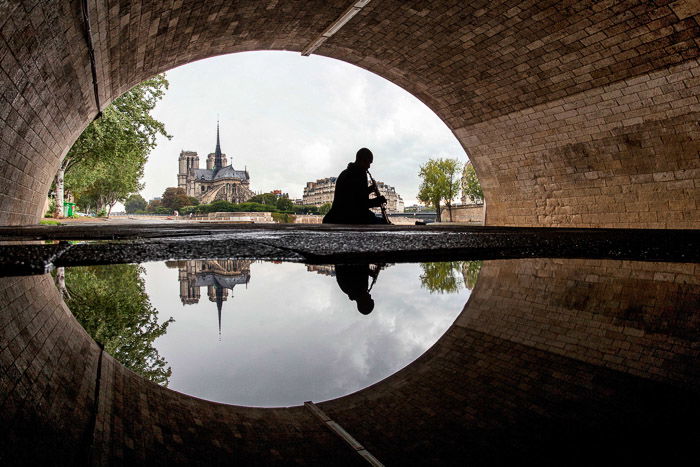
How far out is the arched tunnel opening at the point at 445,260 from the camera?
1.94 feet

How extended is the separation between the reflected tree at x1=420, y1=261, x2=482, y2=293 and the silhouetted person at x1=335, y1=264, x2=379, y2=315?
0.26 m

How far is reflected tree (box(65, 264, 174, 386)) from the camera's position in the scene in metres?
0.95

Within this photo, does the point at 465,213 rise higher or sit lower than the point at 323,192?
lower

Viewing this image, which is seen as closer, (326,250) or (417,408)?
(417,408)

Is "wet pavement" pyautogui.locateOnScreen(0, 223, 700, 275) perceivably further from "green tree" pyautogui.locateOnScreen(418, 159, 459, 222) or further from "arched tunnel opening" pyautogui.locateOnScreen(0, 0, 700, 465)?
"green tree" pyautogui.locateOnScreen(418, 159, 459, 222)

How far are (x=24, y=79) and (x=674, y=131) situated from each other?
40.5ft

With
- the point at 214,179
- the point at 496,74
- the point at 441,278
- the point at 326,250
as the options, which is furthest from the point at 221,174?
the point at 441,278

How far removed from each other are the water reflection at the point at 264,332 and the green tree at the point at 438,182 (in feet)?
136

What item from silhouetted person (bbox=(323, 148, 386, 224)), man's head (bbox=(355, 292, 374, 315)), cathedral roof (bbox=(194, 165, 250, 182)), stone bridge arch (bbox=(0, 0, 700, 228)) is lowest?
man's head (bbox=(355, 292, 374, 315))

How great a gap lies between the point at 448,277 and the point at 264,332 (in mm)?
1224

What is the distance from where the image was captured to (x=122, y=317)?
1.19 metres

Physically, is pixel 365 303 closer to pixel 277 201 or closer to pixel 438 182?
pixel 438 182

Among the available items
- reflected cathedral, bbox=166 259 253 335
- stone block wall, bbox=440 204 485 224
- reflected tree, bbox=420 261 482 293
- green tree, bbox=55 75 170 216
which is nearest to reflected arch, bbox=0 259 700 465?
reflected cathedral, bbox=166 259 253 335

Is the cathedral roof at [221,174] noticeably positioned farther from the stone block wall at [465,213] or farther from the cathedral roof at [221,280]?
the cathedral roof at [221,280]
